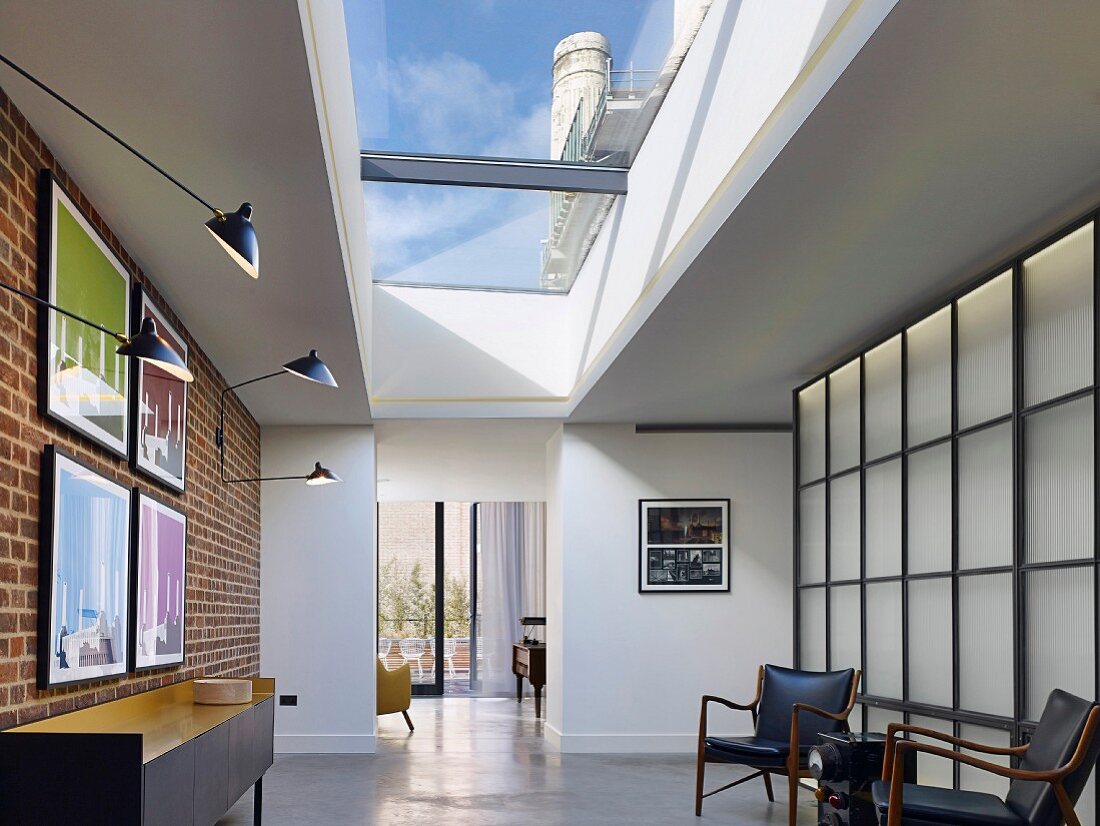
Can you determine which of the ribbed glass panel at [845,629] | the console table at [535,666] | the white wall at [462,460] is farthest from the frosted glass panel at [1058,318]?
the console table at [535,666]

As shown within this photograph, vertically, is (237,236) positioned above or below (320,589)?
above

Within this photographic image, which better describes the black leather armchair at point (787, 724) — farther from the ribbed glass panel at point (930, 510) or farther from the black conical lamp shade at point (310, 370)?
the black conical lamp shade at point (310, 370)

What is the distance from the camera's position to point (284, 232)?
4527mm

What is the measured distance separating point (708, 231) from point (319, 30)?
67.5 inches

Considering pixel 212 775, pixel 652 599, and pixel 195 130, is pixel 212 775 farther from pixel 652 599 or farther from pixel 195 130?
pixel 652 599

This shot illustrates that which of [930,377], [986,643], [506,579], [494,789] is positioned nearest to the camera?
[986,643]

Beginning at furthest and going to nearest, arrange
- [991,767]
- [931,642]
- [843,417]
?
[843,417]
[931,642]
[991,767]

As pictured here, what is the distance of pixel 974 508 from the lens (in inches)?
201

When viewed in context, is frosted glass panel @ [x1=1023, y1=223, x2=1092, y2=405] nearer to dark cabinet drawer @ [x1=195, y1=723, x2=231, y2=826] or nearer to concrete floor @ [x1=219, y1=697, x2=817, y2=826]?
concrete floor @ [x1=219, y1=697, x2=817, y2=826]

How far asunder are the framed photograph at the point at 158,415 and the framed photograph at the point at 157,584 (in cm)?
15

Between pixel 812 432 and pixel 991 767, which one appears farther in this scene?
pixel 812 432

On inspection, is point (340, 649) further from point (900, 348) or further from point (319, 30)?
point (319, 30)

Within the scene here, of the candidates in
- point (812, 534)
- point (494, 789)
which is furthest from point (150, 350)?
point (812, 534)

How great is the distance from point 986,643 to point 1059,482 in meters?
0.90
